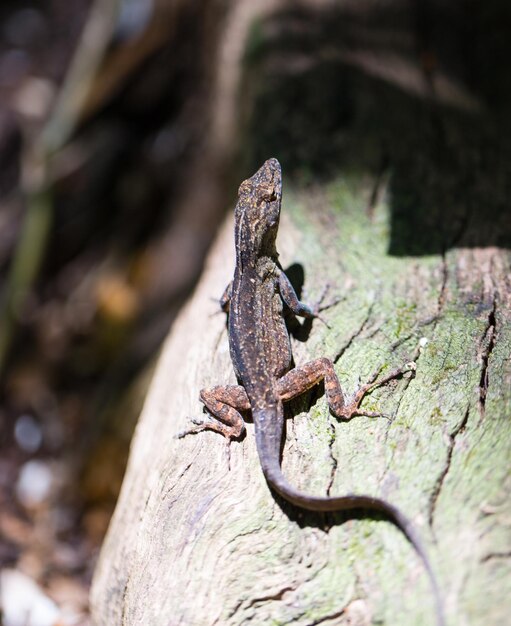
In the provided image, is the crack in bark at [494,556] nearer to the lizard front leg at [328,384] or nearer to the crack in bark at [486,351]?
the crack in bark at [486,351]

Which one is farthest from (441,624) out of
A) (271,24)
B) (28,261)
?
(28,261)

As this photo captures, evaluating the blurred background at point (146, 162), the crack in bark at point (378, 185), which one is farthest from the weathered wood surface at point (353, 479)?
the blurred background at point (146, 162)

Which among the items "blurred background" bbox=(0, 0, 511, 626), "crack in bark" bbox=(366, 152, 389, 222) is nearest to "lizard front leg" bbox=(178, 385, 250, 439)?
"blurred background" bbox=(0, 0, 511, 626)

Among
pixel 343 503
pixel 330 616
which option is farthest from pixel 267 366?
pixel 330 616

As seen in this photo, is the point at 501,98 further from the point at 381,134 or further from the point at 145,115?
the point at 145,115

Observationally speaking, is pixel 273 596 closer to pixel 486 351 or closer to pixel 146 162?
pixel 486 351

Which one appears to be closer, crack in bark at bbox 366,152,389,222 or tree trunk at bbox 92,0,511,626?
tree trunk at bbox 92,0,511,626

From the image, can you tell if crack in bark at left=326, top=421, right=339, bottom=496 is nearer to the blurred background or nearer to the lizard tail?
the lizard tail
